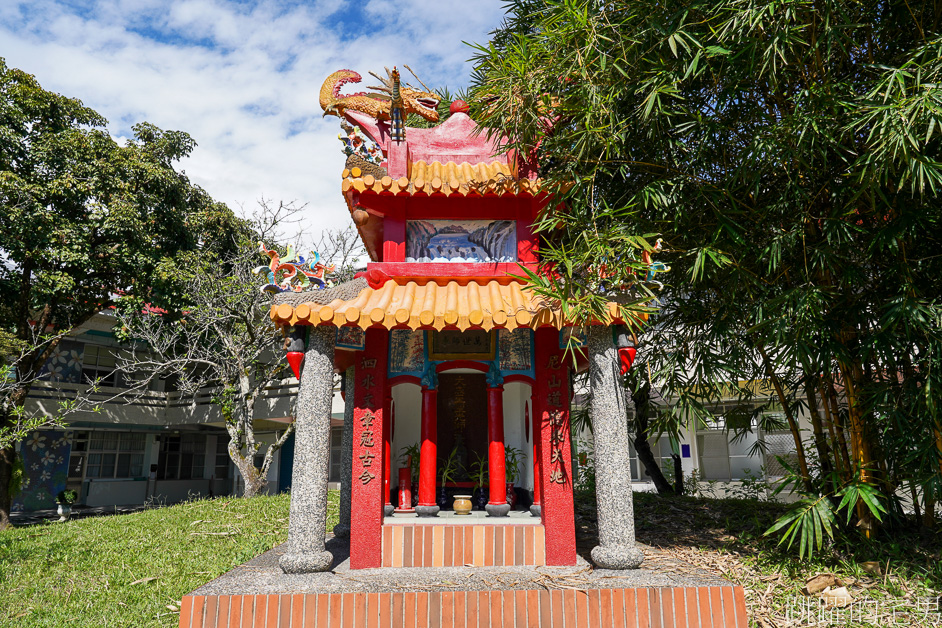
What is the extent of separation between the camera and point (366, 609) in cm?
465

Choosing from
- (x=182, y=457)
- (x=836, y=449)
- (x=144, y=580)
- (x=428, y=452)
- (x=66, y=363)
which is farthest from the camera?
(x=182, y=457)

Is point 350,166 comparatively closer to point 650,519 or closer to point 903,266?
point 903,266

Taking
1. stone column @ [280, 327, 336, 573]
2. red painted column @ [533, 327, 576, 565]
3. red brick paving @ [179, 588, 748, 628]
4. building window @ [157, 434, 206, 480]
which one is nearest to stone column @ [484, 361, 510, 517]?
red painted column @ [533, 327, 576, 565]

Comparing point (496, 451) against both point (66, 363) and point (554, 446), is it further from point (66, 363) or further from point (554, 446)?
point (66, 363)

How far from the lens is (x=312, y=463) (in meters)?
5.35

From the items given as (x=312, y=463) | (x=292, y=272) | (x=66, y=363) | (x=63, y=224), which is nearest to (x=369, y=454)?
(x=312, y=463)

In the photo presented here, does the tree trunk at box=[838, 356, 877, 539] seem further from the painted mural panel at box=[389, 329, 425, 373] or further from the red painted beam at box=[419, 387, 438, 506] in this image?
the painted mural panel at box=[389, 329, 425, 373]

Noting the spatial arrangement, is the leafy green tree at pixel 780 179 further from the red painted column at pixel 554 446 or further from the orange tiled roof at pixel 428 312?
the red painted column at pixel 554 446

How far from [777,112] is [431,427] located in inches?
215

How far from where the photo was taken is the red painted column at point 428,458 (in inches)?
253

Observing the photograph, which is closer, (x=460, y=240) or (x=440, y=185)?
(x=440, y=185)

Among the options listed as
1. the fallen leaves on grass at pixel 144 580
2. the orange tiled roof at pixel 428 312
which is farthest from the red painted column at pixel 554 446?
the fallen leaves on grass at pixel 144 580

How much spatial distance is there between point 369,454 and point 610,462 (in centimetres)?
242

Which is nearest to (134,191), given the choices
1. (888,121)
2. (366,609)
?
(366,609)
